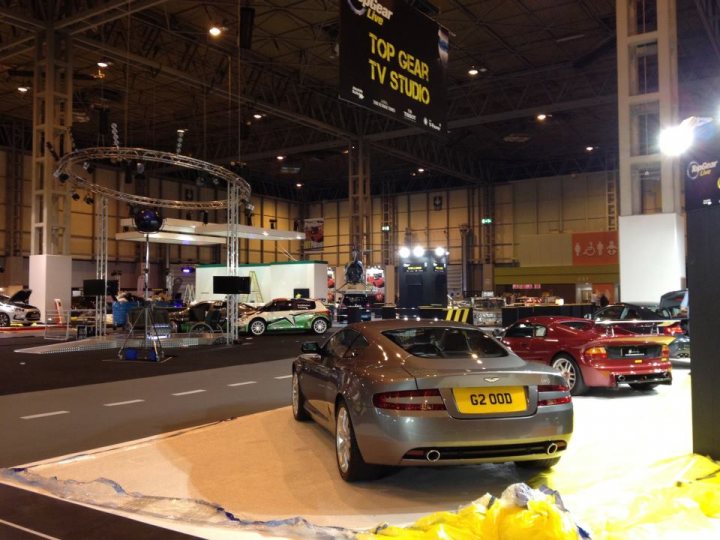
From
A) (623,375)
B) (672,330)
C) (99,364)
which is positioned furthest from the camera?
(99,364)

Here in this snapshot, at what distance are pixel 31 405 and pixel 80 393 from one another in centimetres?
104

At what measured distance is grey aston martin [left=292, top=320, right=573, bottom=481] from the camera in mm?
4285

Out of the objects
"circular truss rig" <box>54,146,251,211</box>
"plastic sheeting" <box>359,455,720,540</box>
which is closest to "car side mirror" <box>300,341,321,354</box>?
"plastic sheeting" <box>359,455,720,540</box>

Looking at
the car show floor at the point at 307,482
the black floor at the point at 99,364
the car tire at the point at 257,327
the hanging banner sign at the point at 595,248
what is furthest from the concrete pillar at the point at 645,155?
the hanging banner sign at the point at 595,248

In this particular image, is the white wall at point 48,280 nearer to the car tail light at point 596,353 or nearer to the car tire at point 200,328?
the car tire at point 200,328

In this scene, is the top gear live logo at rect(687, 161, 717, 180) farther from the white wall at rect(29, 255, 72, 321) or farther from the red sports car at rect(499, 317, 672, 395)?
the white wall at rect(29, 255, 72, 321)

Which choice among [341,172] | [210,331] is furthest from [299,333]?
[341,172]

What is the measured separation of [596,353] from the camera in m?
8.55

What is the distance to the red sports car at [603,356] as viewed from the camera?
846 centimetres

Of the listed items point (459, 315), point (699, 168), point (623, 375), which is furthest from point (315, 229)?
point (699, 168)

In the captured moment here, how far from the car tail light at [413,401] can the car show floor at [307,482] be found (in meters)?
0.66

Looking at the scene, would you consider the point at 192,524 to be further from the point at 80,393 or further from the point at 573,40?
the point at 573,40

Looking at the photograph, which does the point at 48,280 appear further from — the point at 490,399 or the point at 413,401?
the point at 490,399

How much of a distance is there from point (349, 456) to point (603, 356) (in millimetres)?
5081
